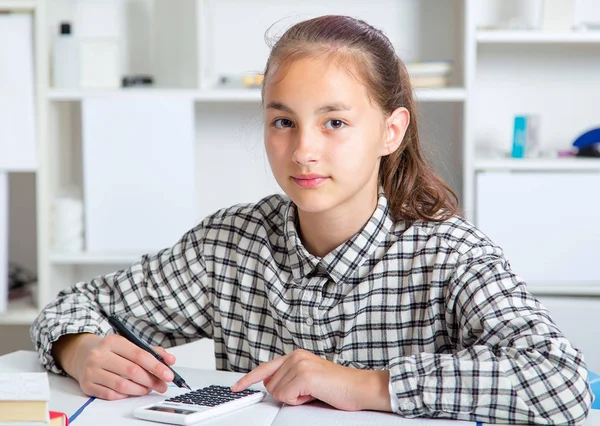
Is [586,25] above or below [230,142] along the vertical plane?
above

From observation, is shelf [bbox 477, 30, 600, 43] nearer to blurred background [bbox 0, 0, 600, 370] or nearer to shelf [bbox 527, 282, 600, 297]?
blurred background [bbox 0, 0, 600, 370]

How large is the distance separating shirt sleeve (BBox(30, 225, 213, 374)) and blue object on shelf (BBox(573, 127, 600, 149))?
1.41 meters

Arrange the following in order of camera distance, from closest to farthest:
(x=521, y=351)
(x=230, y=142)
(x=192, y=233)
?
1. (x=521, y=351)
2. (x=192, y=233)
3. (x=230, y=142)

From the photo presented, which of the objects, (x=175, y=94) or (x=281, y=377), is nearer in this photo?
(x=281, y=377)

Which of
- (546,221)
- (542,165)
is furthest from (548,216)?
(542,165)

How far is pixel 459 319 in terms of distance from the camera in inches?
43.2

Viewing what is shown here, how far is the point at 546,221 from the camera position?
7.54ft

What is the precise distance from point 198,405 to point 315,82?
Answer: 45 centimetres

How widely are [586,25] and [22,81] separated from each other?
5.29 feet

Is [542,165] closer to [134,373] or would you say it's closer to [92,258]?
[92,258]

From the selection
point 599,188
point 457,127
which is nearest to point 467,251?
point 599,188

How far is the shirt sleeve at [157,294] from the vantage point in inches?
52.1

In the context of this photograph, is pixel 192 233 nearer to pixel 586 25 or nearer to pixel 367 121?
pixel 367 121

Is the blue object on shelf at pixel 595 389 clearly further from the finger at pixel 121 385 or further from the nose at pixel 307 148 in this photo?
the finger at pixel 121 385
